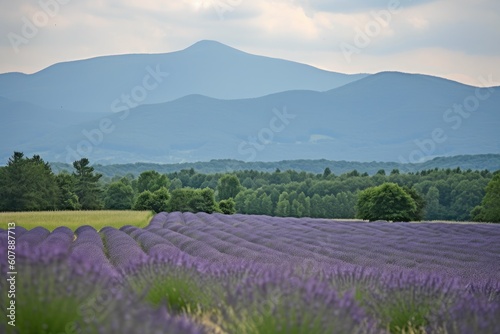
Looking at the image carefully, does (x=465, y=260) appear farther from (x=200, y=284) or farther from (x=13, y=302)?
(x=13, y=302)

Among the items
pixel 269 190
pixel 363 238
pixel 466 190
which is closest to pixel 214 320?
pixel 363 238

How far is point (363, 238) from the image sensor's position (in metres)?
15.9

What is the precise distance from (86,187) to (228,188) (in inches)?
814

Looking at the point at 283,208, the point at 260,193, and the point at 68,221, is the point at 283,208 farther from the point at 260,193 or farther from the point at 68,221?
the point at 68,221

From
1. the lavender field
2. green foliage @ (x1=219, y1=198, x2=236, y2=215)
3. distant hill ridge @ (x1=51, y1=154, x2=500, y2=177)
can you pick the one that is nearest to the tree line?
green foliage @ (x1=219, y1=198, x2=236, y2=215)

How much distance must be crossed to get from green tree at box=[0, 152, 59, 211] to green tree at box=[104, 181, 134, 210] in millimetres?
19391

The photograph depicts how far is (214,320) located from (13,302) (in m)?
1.28

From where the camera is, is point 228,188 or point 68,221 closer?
point 68,221

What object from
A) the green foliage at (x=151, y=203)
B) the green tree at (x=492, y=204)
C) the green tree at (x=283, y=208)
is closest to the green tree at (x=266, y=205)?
the green tree at (x=283, y=208)

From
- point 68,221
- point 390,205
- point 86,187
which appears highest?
point 68,221

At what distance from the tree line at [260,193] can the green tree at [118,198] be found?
0.35 feet

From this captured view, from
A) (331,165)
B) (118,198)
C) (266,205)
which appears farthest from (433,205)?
(331,165)

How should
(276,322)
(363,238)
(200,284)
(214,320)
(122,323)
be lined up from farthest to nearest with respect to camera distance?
(363,238) → (200,284) → (214,320) → (276,322) → (122,323)

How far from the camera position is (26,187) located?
50.0 meters
